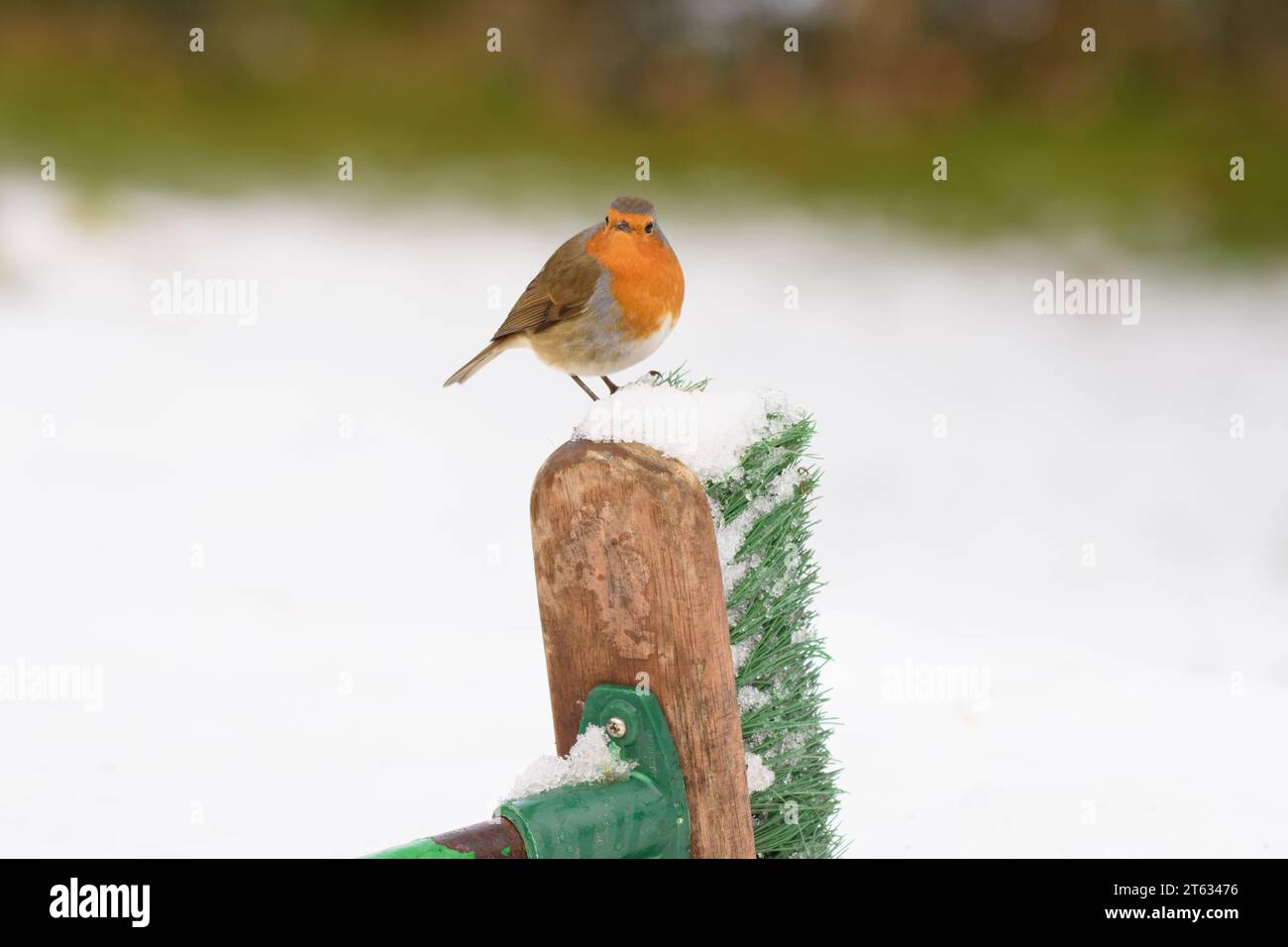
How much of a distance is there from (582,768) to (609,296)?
64cm

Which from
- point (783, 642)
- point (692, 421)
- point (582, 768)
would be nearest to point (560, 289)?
point (692, 421)

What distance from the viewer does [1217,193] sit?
5367 millimetres

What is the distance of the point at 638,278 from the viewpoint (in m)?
1.73

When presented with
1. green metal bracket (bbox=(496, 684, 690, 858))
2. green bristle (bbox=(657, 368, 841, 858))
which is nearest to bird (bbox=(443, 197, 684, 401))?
green bristle (bbox=(657, 368, 841, 858))

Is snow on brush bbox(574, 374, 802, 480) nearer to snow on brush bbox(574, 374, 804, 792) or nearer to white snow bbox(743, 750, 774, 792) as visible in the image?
snow on brush bbox(574, 374, 804, 792)

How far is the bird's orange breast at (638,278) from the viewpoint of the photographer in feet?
5.68

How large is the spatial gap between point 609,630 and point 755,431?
1.08 ft

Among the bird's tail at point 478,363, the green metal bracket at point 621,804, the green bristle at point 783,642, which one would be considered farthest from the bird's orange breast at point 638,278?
the green metal bracket at point 621,804

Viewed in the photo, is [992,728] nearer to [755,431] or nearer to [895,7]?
[755,431]

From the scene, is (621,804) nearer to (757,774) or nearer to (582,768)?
(582,768)

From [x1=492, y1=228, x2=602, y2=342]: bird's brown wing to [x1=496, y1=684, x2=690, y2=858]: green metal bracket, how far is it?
60 centimetres

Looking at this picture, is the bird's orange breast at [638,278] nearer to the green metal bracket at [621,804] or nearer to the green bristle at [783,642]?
the green bristle at [783,642]

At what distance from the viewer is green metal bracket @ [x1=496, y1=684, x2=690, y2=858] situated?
132cm

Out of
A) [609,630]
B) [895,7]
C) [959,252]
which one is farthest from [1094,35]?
[609,630]
